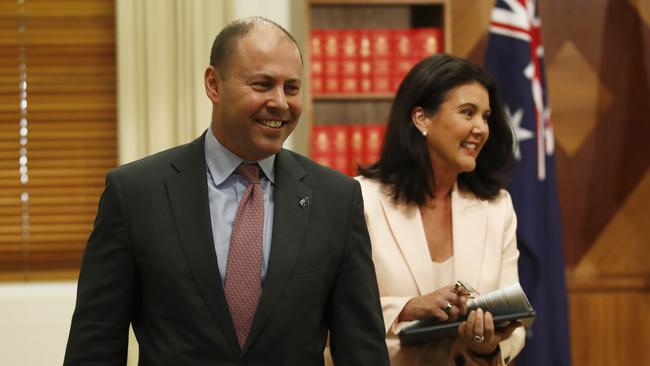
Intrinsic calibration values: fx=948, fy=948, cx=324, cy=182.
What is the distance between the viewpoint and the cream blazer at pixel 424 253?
9.14 ft

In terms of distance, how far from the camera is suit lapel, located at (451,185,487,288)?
2848 millimetres

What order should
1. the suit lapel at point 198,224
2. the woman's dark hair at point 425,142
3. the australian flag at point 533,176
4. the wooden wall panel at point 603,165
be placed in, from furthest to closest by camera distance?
the wooden wall panel at point 603,165 < the australian flag at point 533,176 < the woman's dark hair at point 425,142 < the suit lapel at point 198,224

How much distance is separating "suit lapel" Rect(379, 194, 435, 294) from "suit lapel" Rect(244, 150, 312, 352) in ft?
2.61

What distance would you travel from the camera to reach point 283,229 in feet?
6.64

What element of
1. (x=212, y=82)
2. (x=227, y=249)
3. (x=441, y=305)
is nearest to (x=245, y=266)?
(x=227, y=249)

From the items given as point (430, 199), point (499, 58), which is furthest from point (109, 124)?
point (430, 199)

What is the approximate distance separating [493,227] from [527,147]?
4.75 ft

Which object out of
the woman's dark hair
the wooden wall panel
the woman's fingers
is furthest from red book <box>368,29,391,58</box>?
the woman's fingers

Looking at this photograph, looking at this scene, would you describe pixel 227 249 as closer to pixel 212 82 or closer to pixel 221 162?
pixel 221 162

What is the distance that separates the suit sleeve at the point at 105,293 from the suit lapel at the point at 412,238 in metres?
1.08

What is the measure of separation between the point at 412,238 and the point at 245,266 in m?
1.00

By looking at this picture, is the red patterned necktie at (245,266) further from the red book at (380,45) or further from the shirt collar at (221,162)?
the red book at (380,45)

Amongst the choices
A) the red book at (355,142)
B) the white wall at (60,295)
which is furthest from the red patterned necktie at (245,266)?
the red book at (355,142)

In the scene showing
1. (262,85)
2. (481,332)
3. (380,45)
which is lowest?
(481,332)
